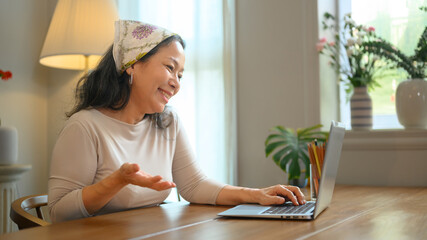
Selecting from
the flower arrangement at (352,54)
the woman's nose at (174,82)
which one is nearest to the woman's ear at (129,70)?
the woman's nose at (174,82)

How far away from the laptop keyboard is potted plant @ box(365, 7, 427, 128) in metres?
1.14

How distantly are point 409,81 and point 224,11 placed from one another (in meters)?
1.13

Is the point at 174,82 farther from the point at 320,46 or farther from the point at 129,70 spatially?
the point at 320,46

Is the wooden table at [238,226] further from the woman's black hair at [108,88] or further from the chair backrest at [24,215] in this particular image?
the woman's black hair at [108,88]

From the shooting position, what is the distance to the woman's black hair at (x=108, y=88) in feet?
5.40

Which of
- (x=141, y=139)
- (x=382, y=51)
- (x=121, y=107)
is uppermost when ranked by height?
(x=382, y=51)

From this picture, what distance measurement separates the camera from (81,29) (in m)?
2.81

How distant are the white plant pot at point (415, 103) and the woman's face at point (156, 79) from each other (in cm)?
122

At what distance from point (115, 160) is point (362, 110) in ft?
4.61

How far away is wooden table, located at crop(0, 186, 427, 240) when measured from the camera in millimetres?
1021

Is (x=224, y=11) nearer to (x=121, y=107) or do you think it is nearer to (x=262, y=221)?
(x=121, y=107)

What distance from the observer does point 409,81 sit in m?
2.29

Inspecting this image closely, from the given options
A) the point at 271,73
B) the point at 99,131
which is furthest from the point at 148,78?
the point at 271,73

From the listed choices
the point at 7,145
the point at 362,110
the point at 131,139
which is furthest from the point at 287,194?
the point at 7,145
